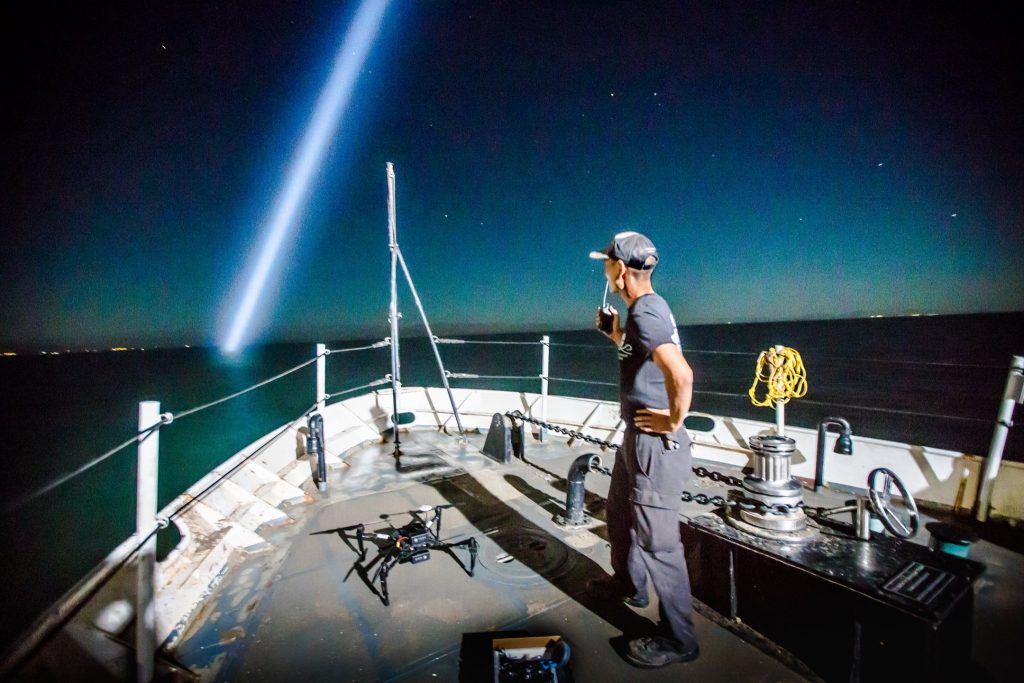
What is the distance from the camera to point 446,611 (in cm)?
230

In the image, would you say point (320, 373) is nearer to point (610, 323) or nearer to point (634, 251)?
point (610, 323)

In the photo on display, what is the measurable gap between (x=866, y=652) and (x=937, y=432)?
38878 mm

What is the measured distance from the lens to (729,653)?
203cm

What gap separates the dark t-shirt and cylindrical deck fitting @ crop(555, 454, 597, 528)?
128 centimetres

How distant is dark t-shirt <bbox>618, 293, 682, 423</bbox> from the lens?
1.85 meters

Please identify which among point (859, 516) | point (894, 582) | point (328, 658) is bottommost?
point (328, 658)

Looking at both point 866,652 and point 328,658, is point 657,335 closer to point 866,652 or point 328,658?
point 866,652

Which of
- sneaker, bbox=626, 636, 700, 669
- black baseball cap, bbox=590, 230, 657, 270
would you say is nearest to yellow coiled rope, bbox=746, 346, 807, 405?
black baseball cap, bbox=590, 230, 657, 270

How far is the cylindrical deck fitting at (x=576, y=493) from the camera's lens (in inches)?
128

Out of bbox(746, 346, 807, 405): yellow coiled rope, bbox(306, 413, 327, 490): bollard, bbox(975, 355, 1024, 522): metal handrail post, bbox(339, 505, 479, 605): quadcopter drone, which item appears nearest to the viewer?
bbox(339, 505, 479, 605): quadcopter drone

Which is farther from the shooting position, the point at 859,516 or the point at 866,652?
the point at 859,516

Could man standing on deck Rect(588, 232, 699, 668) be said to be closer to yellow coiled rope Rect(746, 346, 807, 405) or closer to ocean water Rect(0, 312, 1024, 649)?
ocean water Rect(0, 312, 1024, 649)

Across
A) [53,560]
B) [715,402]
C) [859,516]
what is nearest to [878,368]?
[715,402]

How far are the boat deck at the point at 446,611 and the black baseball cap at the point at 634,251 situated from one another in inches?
65.5
